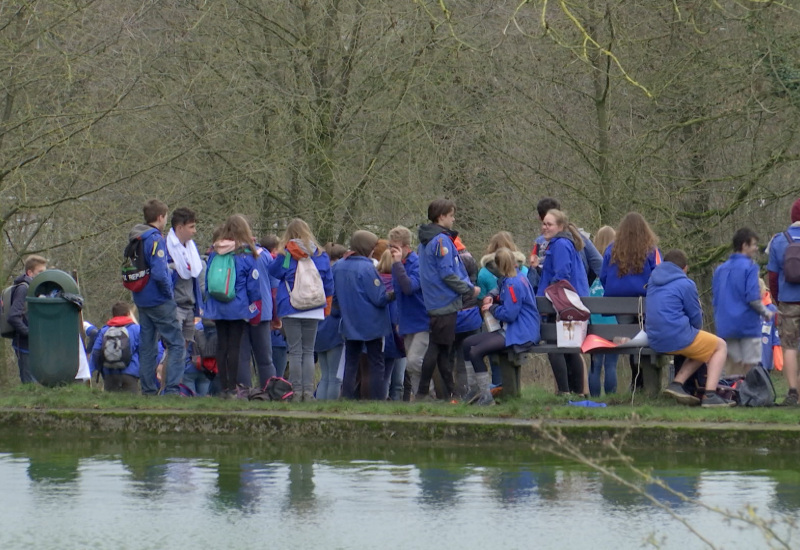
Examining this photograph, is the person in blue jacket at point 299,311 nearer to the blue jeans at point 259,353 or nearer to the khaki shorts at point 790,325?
the blue jeans at point 259,353

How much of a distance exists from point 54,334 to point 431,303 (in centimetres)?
375

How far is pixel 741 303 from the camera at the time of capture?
40.1 ft

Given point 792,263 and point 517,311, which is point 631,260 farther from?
point 792,263

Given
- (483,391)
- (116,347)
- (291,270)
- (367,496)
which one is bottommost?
(367,496)

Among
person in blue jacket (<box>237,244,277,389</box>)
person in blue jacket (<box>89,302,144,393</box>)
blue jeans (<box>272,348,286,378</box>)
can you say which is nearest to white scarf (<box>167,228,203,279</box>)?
person in blue jacket (<box>237,244,277,389</box>)

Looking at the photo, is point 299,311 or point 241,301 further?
point 299,311

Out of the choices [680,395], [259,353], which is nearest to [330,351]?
[259,353]

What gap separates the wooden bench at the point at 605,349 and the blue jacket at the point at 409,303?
986 mm

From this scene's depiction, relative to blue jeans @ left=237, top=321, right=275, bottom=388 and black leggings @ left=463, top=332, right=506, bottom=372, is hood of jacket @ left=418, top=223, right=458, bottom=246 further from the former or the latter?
blue jeans @ left=237, top=321, right=275, bottom=388

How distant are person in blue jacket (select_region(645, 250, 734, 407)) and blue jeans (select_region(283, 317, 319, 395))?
124 inches

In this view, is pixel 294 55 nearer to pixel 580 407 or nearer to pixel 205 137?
pixel 205 137

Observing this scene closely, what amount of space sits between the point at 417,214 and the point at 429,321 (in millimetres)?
8349

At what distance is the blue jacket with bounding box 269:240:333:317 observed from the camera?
42.1 ft

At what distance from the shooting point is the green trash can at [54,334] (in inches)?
531
